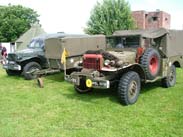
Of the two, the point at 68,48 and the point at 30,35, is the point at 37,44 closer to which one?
the point at 68,48

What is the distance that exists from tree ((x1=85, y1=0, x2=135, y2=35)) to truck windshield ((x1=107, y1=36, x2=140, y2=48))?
17081mm

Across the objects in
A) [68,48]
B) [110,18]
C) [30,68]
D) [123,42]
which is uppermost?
[110,18]

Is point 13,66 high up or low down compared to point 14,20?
down

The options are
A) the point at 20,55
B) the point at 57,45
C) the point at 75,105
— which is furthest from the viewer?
the point at 20,55

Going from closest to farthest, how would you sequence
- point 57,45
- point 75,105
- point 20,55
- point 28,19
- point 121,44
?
point 75,105 < point 121,44 < point 57,45 < point 20,55 < point 28,19

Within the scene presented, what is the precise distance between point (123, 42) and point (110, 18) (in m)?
18.0

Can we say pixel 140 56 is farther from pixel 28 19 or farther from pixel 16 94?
pixel 28 19

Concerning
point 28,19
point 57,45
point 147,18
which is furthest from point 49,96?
point 28,19

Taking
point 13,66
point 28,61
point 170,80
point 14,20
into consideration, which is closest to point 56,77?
point 28,61

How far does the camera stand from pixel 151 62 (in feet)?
27.4

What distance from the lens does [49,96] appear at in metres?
8.73

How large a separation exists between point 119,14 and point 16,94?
18587mm

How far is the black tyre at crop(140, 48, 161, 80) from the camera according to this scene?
7.98m

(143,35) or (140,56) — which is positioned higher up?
(143,35)
